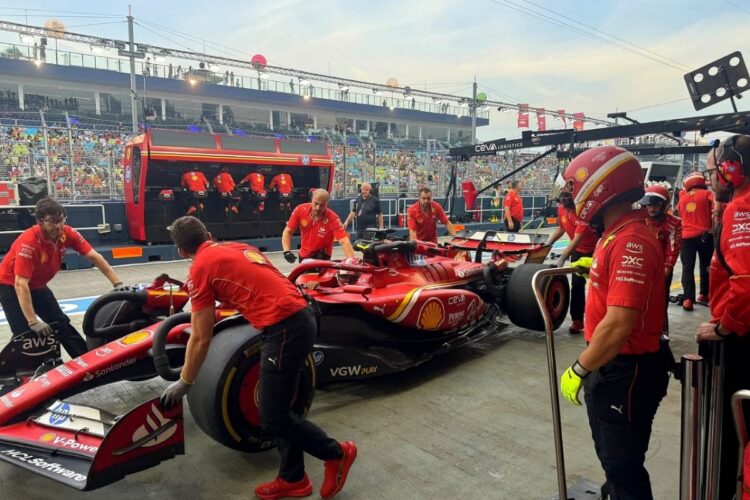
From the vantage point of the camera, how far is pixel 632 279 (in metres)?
2.06

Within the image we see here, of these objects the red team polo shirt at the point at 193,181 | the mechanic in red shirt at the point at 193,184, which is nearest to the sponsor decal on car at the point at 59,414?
the mechanic in red shirt at the point at 193,184

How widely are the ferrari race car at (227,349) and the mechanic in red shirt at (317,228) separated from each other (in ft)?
2.49

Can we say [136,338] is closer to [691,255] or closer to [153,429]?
[153,429]

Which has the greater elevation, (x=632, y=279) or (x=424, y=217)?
(x=424, y=217)

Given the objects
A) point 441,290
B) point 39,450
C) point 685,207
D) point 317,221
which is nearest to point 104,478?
point 39,450

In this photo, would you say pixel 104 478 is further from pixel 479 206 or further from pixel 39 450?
pixel 479 206

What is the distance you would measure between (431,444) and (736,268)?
213cm

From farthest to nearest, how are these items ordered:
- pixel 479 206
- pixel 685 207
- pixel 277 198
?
pixel 479 206 → pixel 277 198 → pixel 685 207

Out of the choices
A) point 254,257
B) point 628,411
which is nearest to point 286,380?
point 254,257

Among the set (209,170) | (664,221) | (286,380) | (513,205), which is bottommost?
(286,380)

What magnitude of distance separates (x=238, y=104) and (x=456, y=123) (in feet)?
70.4

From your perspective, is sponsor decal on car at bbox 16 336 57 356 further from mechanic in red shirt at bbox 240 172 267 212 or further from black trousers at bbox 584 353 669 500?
mechanic in red shirt at bbox 240 172 267 212

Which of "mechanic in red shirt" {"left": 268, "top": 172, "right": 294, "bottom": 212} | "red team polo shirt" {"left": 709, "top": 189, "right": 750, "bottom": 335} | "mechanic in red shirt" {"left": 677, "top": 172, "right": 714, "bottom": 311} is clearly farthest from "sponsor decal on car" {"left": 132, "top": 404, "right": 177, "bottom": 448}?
"mechanic in red shirt" {"left": 268, "top": 172, "right": 294, "bottom": 212}

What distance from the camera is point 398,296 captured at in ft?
15.4
